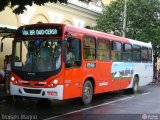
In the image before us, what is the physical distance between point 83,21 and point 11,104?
692 inches

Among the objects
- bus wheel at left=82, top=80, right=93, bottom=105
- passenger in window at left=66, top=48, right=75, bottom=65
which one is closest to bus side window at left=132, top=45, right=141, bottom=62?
bus wheel at left=82, top=80, right=93, bottom=105

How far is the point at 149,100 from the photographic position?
18.5 m

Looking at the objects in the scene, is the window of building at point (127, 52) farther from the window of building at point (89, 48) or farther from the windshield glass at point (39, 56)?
the windshield glass at point (39, 56)

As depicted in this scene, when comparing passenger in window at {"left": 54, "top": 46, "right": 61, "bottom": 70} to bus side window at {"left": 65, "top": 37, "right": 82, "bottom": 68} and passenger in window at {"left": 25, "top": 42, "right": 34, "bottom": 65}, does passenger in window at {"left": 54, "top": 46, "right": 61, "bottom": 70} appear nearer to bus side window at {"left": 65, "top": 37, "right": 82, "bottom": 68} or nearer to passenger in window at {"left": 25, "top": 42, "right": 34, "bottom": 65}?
bus side window at {"left": 65, "top": 37, "right": 82, "bottom": 68}

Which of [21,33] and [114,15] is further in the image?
[114,15]

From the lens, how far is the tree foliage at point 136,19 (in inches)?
1289

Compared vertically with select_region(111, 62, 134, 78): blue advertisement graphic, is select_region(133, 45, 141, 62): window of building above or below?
above

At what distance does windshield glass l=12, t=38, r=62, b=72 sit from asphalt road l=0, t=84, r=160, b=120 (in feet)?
4.68

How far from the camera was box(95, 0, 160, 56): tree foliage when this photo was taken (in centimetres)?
3275

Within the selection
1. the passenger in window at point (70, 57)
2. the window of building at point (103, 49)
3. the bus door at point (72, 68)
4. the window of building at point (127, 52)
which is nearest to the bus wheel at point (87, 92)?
the bus door at point (72, 68)

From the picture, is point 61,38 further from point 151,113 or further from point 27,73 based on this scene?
point 151,113

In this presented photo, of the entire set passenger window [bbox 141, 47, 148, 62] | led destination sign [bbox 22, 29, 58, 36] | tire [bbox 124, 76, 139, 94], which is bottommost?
tire [bbox 124, 76, 139, 94]

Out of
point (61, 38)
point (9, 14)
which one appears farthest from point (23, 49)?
point (9, 14)

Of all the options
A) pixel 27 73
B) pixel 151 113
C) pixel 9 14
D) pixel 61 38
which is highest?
pixel 9 14
